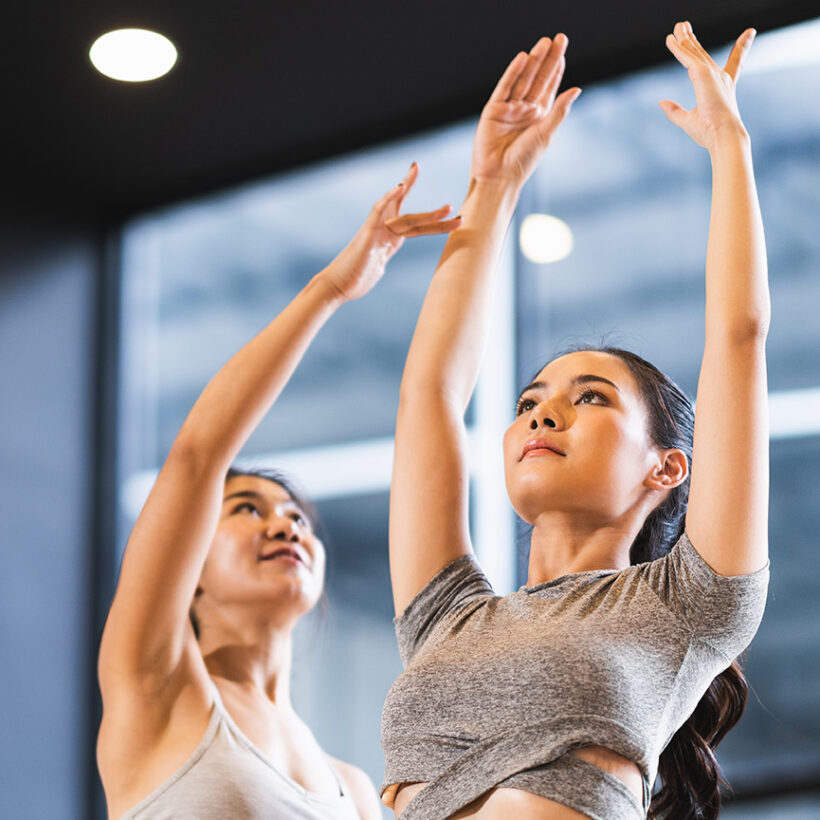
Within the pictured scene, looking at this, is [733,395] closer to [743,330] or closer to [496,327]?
[743,330]

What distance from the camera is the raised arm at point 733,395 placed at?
1.14 m

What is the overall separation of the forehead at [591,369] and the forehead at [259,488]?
0.70 meters

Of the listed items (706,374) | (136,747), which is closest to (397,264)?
(136,747)

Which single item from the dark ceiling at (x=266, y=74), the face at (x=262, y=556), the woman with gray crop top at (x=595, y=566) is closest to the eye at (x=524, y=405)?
the woman with gray crop top at (x=595, y=566)

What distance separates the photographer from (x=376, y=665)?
2396 millimetres

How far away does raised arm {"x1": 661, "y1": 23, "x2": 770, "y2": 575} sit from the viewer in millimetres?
1140

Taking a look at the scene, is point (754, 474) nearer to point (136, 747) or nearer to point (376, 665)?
point (136, 747)

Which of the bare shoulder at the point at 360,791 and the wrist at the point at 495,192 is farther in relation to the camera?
the bare shoulder at the point at 360,791

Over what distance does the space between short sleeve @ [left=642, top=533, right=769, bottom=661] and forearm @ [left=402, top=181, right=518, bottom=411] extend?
1.40ft

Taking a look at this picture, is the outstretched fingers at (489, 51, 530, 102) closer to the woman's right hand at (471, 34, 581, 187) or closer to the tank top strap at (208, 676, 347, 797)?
the woman's right hand at (471, 34, 581, 187)

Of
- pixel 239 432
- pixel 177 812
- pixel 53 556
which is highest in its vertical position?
pixel 53 556

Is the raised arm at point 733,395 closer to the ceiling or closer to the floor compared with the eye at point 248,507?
closer to the floor

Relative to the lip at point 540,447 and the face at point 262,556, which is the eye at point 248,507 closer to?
the face at point 262,556

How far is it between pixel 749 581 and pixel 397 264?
154 centimetres
